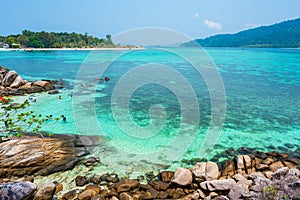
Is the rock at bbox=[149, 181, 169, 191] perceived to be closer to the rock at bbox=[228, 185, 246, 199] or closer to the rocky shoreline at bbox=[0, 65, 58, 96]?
the rock at bbox=[228, 185, 246, 199]

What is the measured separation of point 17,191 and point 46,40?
105 meters

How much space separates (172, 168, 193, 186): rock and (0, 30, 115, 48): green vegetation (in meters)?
78.9

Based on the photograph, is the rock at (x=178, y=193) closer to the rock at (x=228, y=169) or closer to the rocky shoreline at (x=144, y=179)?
the rocky shoreline at (x=144, y=179)

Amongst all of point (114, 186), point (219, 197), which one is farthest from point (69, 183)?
point (219, 197)

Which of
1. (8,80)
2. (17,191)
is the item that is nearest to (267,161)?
(17,191)

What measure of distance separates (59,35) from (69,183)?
412 ft

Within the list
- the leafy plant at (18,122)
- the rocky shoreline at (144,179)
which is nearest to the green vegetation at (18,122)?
the leafy plant at (18,122)

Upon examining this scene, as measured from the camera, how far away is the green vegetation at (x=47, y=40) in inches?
3570

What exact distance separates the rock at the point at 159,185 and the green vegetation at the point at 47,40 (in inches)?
3102

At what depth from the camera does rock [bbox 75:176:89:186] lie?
6.79 m

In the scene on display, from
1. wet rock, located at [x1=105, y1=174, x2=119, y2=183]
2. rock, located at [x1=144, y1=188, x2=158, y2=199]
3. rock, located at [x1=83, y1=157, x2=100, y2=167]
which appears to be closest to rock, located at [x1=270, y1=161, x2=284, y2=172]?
rock, located at [x1=144, y1=188, x2=158, y2=199]

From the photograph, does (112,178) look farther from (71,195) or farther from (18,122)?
(18,122)

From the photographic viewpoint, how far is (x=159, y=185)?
21.8 feet

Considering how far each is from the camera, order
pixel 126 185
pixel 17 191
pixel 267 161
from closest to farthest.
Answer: pixel 17 191
pixel 126 185
pixel 267 161
